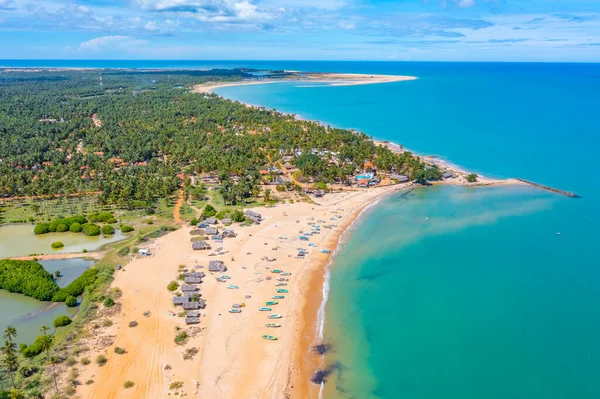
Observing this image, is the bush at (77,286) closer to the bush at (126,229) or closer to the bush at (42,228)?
the bush at (126,229)

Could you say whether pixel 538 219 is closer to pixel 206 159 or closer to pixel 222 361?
pixel 222 361

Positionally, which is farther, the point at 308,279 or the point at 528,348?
the point at 308,279

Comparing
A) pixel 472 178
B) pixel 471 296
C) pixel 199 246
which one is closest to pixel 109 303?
pixel 199 246

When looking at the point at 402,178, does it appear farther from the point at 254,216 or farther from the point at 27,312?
the point at 27,312

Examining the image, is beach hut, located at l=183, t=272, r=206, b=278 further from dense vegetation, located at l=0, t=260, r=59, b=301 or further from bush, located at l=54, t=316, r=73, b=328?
dense vegetation, located at l=0, t=260, r=59, b=301

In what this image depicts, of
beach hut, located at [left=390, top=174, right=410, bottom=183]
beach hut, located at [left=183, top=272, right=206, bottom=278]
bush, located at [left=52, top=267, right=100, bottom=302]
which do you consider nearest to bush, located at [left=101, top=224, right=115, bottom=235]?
bush, located at [left=52, top=267, right=100, bottom=302]

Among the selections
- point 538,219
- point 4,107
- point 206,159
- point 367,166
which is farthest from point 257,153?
point 4,107

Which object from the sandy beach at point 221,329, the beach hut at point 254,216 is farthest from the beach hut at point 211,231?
the beach hut at point 254,216

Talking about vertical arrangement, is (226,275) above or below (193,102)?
below
